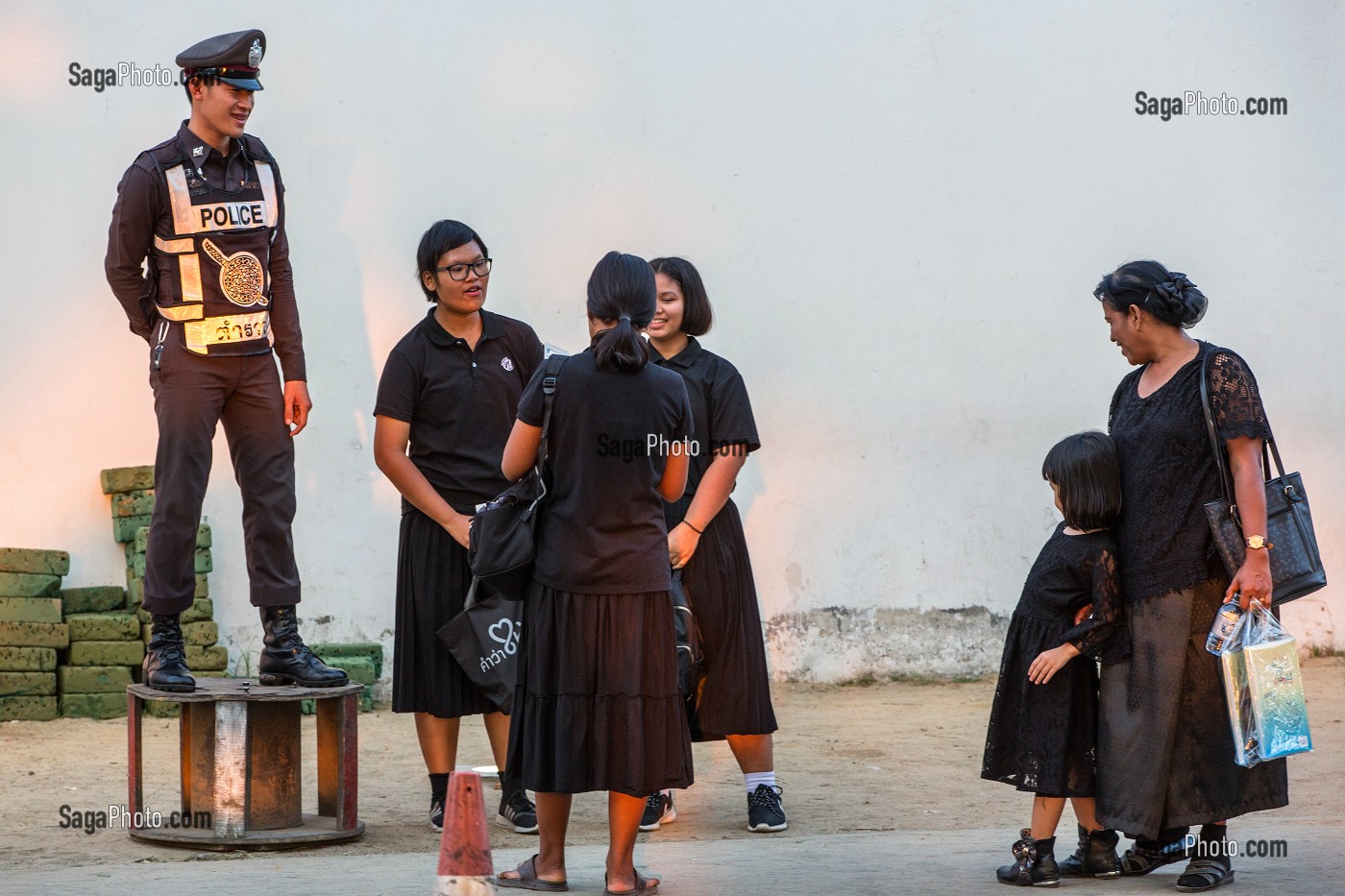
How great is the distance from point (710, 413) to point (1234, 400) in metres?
1.73

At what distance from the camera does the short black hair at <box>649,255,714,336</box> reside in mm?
5238

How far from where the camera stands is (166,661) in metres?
4.90

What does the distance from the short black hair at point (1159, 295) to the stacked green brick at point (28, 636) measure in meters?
5.41

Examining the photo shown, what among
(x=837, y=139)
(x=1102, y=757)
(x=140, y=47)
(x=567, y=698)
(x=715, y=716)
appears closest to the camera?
(x=567, y=698)

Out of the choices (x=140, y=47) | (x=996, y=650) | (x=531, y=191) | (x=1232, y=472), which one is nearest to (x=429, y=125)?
(x=531, y=191)

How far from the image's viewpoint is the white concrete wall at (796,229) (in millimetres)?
7551

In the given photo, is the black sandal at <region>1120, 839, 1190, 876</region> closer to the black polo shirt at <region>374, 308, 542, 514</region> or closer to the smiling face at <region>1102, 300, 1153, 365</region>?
the smiling face at <region>1102, 300, 1153, 365</region>

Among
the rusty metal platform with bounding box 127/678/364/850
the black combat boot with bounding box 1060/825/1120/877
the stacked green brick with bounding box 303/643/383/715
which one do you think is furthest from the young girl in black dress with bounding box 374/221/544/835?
the stacked green brick with bounding box 303/643/383/715

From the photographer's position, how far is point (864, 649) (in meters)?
8.34

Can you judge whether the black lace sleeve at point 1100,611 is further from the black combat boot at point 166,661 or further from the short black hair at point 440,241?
the black combat boot at point 166,661

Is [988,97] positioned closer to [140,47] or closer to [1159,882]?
[140,47]

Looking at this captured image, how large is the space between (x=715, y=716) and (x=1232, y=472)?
191 cm

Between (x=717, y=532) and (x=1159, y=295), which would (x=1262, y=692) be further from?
(x=717, y=532)

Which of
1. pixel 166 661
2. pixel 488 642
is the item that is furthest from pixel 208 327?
pixel 488 642
